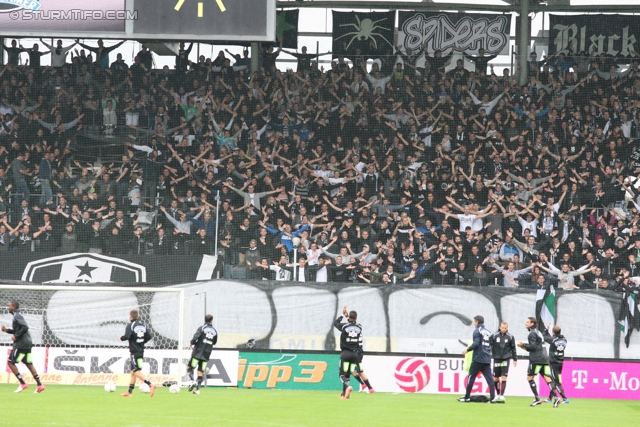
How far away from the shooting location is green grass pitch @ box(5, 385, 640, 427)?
1412 centimetres

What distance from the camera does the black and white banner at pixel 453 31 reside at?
103ft

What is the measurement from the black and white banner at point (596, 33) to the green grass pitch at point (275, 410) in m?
13.9

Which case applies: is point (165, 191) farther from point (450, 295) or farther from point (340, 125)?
point (450, 295)

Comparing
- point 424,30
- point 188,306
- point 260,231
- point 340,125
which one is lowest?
point 188,306

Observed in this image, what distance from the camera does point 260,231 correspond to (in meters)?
24.6

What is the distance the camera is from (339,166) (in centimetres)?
2698

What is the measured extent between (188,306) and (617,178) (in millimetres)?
12212

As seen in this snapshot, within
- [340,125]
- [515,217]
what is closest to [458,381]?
[515,217]

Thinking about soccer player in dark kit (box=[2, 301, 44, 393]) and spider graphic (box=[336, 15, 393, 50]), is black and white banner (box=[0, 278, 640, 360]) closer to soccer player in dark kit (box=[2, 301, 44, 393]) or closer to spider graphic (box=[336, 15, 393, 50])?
soccer player in dark kit (box=[2, 301, 44, 393])

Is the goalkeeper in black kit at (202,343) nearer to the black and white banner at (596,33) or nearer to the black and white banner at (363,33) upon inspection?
the black and white banner at (363,33)

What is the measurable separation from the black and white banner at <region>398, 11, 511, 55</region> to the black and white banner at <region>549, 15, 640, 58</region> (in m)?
1.66

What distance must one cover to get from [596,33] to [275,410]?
20.3 meters

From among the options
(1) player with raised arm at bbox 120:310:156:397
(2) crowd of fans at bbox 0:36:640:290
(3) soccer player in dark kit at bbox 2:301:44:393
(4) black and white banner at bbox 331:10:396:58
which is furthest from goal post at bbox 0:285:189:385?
(4) black and white banner at bbox 331:10:396:58

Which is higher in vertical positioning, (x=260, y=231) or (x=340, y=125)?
(x=340, y=125)
